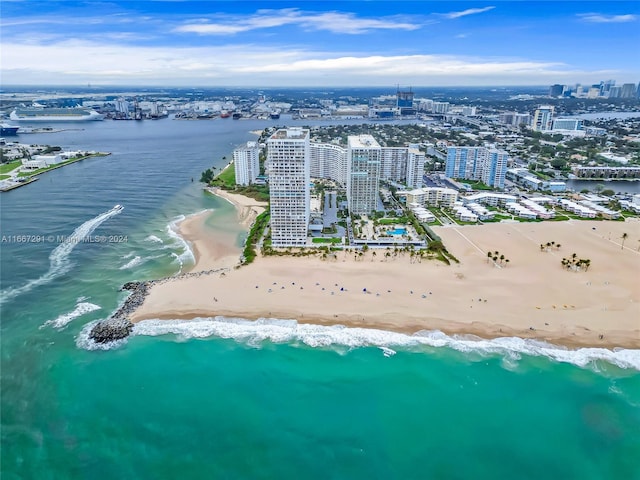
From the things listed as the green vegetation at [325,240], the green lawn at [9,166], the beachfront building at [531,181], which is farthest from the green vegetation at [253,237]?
the green lawn at [9,166]

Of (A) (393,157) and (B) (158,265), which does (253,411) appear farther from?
(A) (393,157)

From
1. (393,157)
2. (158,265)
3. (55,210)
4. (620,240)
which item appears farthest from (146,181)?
(620,240)

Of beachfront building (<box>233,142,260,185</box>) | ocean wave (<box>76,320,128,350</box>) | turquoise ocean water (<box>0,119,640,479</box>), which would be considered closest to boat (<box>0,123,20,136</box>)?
beachfront building (<box>233,142,260,185</box>)

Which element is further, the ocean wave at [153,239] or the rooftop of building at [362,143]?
the rooftop of building at [362,143]

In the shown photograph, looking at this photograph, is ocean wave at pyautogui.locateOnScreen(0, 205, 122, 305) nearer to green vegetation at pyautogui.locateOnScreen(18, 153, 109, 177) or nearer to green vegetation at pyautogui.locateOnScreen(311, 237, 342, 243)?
green vegetation at pyautogui.locateOnScreen(311, 237, 342, 243)

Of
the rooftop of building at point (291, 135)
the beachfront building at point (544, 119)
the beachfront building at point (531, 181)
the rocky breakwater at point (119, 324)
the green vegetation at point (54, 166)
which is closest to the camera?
the rocky breakwater at point (119, 324)

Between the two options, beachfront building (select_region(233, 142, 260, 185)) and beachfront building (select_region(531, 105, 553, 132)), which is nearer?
beachfront building (select_region(233, 142, 260, 185))

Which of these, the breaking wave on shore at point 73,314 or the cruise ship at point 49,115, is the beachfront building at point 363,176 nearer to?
the breaking wave on shore at point 73,314
